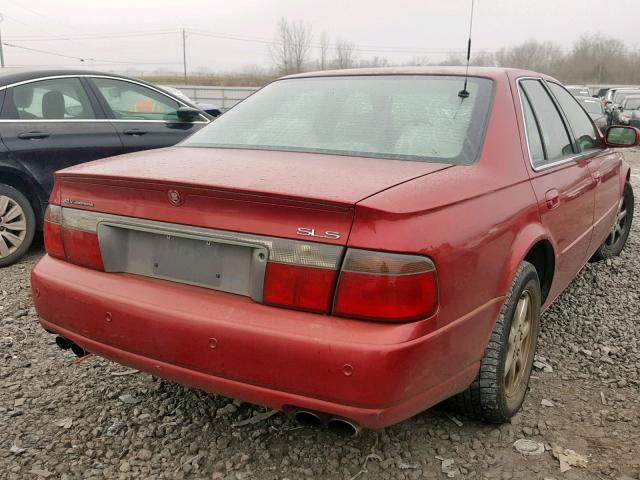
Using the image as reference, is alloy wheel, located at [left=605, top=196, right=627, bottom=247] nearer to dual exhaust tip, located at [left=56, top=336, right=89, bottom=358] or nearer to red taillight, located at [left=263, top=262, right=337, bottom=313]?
red taillight, located at [left=263, top=262, right=337, bottom=313]

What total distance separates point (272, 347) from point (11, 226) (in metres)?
3.60

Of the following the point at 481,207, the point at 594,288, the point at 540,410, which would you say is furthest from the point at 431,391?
the point at 594,288

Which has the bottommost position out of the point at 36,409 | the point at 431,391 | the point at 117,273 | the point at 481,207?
the point at 36,409

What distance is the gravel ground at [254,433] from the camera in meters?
2.25

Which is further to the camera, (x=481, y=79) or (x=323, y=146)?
(x=481, y=79)

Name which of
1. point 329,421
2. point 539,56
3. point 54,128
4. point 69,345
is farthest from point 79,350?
point 539,56

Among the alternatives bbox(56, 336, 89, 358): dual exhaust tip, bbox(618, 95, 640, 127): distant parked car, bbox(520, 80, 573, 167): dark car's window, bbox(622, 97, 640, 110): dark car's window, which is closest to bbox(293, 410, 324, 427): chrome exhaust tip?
bbox(56, 336, 89, 358): dual exhaust tip

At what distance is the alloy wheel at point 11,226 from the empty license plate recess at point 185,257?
2.82 m

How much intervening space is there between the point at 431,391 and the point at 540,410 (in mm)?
1033

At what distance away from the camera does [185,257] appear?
6.72ft

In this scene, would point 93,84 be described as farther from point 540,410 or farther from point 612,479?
point 612,479

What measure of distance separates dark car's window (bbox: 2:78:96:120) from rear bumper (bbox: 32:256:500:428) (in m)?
3.04

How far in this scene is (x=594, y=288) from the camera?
4.35 m

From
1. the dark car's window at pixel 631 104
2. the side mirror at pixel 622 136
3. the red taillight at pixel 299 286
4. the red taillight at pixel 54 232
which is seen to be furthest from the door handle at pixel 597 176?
the dark car's window at pixel 631 104
